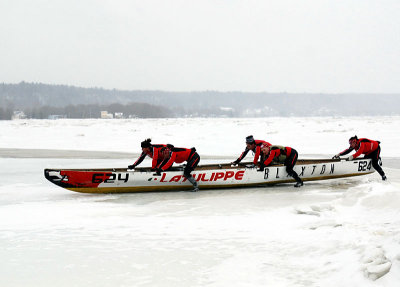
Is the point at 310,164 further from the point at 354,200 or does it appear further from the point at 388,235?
the point at 388,235

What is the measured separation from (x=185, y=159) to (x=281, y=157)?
9.21 ft

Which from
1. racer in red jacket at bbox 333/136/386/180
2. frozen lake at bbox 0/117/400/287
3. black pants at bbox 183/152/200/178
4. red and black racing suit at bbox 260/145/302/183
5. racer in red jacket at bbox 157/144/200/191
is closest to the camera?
frozen lake at bbox 0/117/400/287

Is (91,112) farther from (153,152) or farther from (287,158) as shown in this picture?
(153,152)

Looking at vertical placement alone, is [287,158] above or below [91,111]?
below

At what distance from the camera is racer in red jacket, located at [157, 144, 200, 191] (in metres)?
12.1

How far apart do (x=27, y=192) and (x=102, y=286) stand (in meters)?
7.87

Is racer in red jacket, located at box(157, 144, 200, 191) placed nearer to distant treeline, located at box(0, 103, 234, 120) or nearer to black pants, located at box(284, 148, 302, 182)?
black pants, located at box(284, 148, 302, 182)

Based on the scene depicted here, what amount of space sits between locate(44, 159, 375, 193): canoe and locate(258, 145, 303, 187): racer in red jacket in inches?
6.8

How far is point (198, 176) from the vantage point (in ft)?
41.3

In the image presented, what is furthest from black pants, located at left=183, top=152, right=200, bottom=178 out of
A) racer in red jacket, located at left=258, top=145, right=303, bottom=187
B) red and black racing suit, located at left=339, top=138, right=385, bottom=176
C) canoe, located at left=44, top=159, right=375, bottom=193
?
red and black racing suit, located at left=339, top=138, right=385, bottom=176

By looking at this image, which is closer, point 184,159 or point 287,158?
point 184,159

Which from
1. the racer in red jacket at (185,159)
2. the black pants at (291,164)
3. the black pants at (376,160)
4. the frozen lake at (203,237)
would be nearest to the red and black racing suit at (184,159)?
the racer in red jacket at (185,159)

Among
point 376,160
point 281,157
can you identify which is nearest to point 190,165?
point 281,157

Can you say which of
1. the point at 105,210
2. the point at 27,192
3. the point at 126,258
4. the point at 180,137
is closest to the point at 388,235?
the point at 126,258
